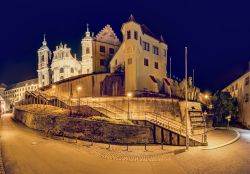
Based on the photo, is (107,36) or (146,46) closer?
(146,46)

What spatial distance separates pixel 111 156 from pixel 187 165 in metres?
6.36

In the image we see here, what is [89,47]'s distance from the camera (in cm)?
5653

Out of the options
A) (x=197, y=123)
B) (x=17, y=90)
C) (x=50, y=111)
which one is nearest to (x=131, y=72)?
(x=197, y=123)

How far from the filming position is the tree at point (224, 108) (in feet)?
142

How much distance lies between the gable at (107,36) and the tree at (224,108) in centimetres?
2844

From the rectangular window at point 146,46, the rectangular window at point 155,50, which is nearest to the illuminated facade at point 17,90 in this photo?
the rectangular window at point 155,50

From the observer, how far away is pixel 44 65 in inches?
2889

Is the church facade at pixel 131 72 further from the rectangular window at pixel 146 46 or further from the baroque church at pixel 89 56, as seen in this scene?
the baroque church at pixel 89 56

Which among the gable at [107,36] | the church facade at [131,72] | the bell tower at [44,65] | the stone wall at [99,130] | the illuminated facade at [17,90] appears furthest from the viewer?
the illuminated facade at [17,90]

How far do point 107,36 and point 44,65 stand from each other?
2765 centimetres

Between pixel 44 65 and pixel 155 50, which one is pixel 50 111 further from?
pixel 44 65

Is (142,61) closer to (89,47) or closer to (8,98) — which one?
(89,47)

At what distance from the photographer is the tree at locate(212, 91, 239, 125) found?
4338cm

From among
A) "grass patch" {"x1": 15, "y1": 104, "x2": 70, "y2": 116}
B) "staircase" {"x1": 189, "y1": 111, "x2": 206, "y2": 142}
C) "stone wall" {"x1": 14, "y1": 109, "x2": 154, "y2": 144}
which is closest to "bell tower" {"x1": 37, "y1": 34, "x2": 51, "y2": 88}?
"grass patch" {"x1": 15, "y1": 104, "x2": 70, "y2": 116}
